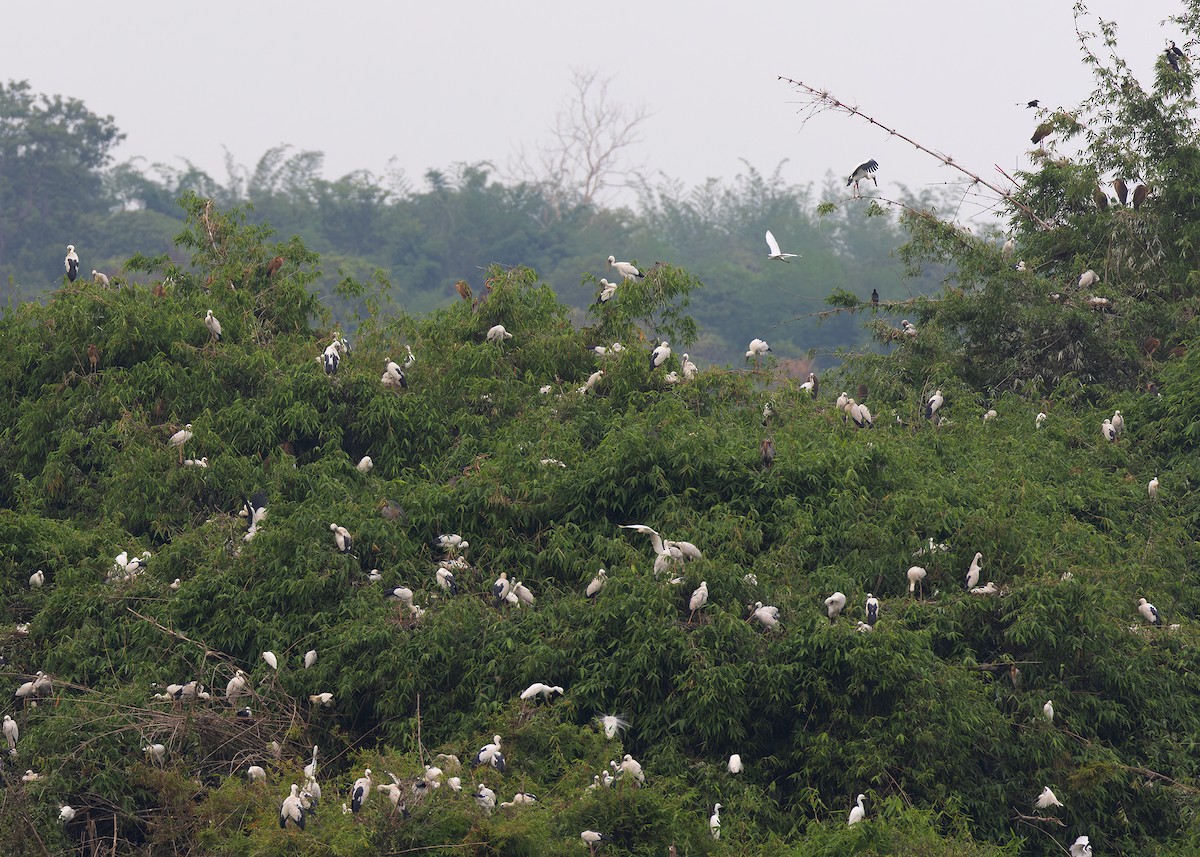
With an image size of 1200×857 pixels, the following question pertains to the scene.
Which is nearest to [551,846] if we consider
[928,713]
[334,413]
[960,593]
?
[928,713]

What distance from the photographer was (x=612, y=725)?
7.55 meters

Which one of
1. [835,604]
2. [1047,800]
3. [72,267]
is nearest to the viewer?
[1047,800]

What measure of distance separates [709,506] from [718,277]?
89.6ft

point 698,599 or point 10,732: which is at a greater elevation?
point 698,599

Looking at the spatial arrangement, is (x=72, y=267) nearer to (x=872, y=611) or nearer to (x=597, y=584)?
(x=597, y=584)

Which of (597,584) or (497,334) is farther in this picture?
(497,334)

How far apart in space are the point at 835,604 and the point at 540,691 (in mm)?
1673

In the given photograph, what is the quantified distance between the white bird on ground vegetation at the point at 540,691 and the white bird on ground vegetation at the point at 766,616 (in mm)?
1093

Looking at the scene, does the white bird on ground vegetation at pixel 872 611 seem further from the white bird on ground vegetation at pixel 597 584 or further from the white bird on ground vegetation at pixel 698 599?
the white bird on ground vegetation at pixel 597 584

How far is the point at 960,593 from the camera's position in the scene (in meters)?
8.38

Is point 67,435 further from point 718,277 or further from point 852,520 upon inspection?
point 718,277

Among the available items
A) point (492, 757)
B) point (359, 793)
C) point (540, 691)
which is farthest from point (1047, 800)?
point (359, 793)

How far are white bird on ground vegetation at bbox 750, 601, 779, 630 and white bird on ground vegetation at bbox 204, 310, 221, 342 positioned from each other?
17.4 ft

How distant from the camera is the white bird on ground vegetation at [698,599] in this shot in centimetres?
791
